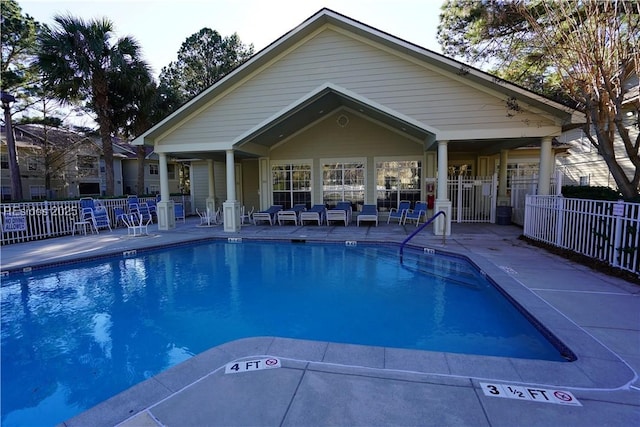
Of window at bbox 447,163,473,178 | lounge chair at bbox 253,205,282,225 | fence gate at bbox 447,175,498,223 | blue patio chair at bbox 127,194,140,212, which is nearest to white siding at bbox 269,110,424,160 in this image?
fence gate at bbox 447,175,498,223

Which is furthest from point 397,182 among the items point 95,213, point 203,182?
point 95,213

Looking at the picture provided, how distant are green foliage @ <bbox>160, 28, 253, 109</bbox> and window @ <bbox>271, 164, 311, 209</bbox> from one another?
1399 cm

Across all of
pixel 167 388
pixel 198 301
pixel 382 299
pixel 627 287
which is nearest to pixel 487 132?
pixel 627 287

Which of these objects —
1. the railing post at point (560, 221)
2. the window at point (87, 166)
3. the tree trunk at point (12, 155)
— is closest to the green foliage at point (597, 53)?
the railing post at point (560, 221)

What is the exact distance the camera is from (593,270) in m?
6.03

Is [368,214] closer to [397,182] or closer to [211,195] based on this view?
[397,182]

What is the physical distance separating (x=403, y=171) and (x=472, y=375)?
11.7 metres

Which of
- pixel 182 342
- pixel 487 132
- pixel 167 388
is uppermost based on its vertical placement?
pixel 487 132

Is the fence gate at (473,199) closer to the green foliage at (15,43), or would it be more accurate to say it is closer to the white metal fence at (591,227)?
the white metal fence at (591,227)

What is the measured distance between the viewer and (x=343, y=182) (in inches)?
571

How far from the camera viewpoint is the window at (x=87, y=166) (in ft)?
86.9

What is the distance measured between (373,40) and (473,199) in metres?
7.69

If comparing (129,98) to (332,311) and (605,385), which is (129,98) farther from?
(605,385)

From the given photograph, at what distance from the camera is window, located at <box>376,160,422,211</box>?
13734mm
